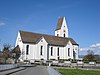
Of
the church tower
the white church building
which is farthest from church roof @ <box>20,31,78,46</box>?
the church tower

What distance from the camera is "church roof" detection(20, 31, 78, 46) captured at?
109 metres

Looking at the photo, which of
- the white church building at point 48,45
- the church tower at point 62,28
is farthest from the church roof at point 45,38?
the church tower at point 62,28

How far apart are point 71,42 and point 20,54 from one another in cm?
3698

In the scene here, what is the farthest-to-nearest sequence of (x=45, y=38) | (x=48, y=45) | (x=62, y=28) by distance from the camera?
(x=62, y=28) → (x=45, y=38) → (x=48, y=45)

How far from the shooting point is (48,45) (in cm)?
11644

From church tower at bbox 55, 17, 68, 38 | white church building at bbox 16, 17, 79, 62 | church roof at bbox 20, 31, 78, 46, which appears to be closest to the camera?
white church building at bbox 16, 17, 79, 62

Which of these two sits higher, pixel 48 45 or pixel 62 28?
pixel 62 28

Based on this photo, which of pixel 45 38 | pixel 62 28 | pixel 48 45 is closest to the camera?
pixel 48 45

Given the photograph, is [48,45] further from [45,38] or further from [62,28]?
[62,28]

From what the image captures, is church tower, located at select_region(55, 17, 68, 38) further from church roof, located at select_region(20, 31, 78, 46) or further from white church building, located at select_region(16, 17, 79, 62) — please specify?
church roof, located at select_region(20, 31, 78, 46)

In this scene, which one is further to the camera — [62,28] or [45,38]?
[62,28]

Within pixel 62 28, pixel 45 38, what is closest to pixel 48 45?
pixel 45 38

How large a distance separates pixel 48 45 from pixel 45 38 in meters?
4.49

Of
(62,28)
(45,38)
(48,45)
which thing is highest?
(62,28)
